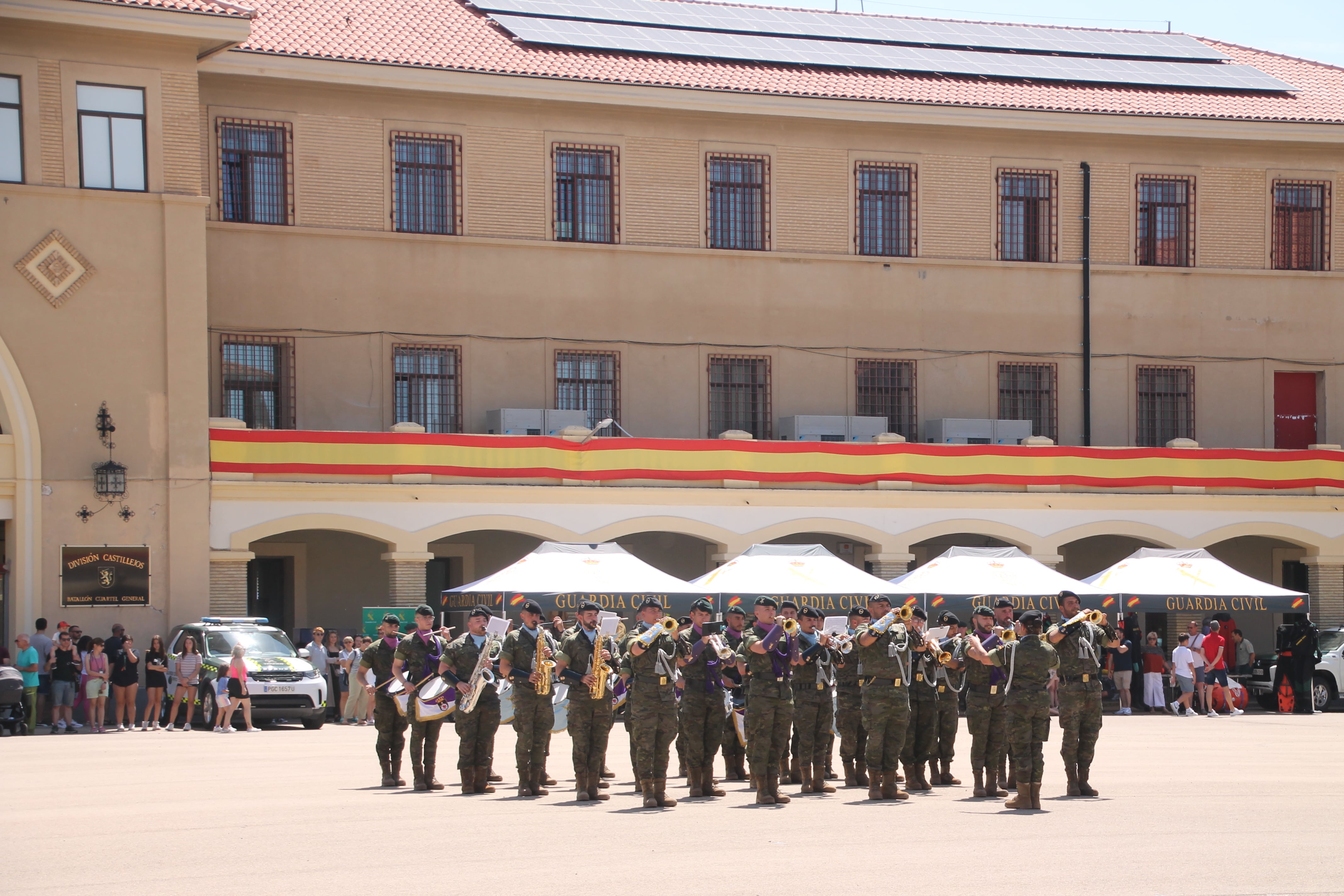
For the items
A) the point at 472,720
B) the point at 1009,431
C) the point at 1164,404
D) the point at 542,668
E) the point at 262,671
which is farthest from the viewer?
the point at 1164,404

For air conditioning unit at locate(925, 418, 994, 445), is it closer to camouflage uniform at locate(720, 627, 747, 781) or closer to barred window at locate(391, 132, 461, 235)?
barred window at locate(391, 132, 461, 235)

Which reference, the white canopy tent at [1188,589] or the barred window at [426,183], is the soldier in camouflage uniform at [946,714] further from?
the barred window at [426,183]

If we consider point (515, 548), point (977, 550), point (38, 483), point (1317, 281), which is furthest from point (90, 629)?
point (1317, 281)

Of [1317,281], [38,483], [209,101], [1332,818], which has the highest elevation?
[209,101]

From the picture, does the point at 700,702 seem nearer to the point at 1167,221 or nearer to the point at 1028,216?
the point at 1028,216

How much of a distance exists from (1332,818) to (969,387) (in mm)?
22907

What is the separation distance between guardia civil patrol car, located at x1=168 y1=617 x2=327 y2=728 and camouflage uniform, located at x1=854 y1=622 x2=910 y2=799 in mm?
11901

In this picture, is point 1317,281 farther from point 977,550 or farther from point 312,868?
point 312,868

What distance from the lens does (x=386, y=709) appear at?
17.4 meters

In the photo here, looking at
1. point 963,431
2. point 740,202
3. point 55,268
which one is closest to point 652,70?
point 740,202

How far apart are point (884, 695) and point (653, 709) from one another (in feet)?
7.68

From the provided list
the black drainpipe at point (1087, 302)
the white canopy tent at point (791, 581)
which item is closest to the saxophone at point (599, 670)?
the white canopy tent at point (791, 581)

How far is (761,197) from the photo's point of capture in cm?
3594

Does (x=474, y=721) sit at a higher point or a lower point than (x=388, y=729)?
higher
